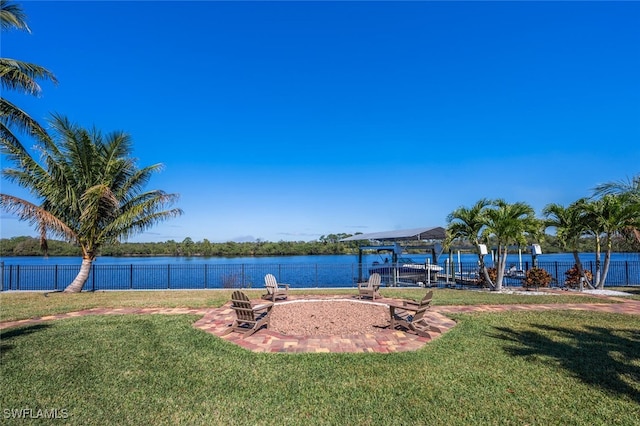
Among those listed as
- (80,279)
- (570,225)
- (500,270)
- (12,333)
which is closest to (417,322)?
(12,333)

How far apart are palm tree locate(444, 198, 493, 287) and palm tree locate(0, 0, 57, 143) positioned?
16.1 meters

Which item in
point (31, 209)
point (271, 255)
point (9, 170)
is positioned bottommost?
point (271, 255)

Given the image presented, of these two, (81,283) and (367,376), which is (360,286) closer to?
(367,376)

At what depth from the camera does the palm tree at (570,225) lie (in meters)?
13.8

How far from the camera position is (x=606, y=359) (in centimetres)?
511

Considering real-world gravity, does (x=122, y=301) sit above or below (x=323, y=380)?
below

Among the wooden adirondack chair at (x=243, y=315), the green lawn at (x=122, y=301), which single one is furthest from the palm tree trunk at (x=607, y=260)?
the wooden adirondack chair at (x=243, y=315)

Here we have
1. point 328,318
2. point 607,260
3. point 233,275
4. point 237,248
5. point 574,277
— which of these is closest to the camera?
point 328,318

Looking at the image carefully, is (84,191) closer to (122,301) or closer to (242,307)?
(122,301)

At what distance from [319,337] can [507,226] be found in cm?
1052

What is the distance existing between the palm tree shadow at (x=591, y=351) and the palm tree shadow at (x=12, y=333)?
8.46 meters

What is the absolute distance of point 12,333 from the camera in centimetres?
661

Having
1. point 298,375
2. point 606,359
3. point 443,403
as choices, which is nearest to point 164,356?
point 298,375

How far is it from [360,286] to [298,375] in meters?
6.98
